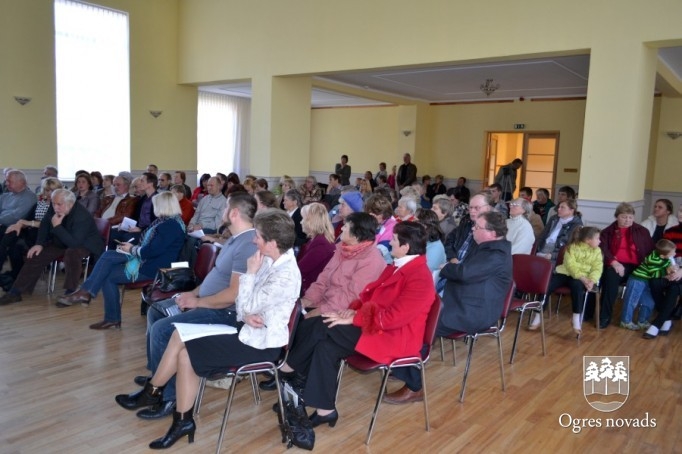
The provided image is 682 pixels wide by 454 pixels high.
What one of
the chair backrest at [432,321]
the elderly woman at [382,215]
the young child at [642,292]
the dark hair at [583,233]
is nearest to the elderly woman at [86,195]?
the elderly woman at [382,215]

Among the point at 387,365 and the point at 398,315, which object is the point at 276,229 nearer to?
the point at 398,315

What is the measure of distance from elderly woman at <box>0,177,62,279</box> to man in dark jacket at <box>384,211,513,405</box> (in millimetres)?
4395

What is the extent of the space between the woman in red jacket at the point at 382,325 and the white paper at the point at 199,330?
502 millimetres

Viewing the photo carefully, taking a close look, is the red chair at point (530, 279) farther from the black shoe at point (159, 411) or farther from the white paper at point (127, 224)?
the white paper at point (127, 224)

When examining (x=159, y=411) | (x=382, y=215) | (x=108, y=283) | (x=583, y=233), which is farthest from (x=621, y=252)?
(x=108, y=283)

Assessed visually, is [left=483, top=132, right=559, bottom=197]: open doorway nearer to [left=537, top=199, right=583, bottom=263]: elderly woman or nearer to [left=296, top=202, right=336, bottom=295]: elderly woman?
[left=537, top=199, right=583, bottom=263]: elderly woman

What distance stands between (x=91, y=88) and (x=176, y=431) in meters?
8.72

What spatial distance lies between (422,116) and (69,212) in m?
10.5

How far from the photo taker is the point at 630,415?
10.9 feet

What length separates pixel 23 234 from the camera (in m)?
5.86

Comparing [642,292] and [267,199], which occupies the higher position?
[267,199]

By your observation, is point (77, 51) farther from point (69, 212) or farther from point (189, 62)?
point (69, 212)

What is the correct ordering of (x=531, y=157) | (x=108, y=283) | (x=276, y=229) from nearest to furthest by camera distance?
(x=276, y=229) < (x=108, y=283) < (x=531, y=157)

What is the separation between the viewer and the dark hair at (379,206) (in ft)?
14.9
